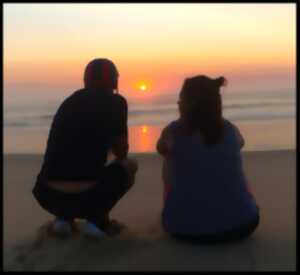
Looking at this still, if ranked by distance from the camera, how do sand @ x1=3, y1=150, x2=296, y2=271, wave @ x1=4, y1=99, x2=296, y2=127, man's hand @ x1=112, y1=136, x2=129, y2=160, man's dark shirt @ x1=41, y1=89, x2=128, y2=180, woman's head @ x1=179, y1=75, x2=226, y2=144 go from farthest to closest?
wave @ x1=4, y1=99, x2=296, y2=127
man's hand @ x1=112, y1=136, x2=129, y2=160
man's dark shirt @ x1=41, y1=89, x2=128, y2=180
woman's head @ x1=179, y1=75, x2=226, y2=144
sand @ x1=3, y1=150, x2=296, y2=271

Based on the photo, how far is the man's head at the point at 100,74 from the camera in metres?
4.55

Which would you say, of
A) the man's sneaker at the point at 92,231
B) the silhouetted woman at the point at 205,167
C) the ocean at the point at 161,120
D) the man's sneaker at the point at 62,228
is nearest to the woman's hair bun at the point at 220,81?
the silhouetted woman at the point at 205,167

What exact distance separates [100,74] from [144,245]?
52.4 inches

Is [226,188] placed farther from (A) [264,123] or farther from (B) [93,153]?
(A) [264,123]

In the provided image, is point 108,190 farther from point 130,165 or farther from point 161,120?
point 161,120

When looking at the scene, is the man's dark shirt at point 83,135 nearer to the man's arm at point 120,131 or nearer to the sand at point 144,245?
the man's arm at point 120,131

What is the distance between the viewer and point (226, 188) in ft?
14.0

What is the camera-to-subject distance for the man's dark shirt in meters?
4.43

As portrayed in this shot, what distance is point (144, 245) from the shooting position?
4422 millimetres

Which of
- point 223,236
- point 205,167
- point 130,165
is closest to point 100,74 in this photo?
point 130,165

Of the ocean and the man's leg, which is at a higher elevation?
the man's leg

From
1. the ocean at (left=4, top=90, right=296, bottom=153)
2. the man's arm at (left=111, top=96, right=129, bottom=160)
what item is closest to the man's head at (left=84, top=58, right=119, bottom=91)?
the man's arm at (left=111, top=96, right=129, bottom=160)

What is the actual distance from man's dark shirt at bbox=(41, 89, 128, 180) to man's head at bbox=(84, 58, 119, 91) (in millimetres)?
97

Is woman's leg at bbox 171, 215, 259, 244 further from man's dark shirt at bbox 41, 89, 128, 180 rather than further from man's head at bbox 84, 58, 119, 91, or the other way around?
man's head at bbox 84, 58, 119, 91
